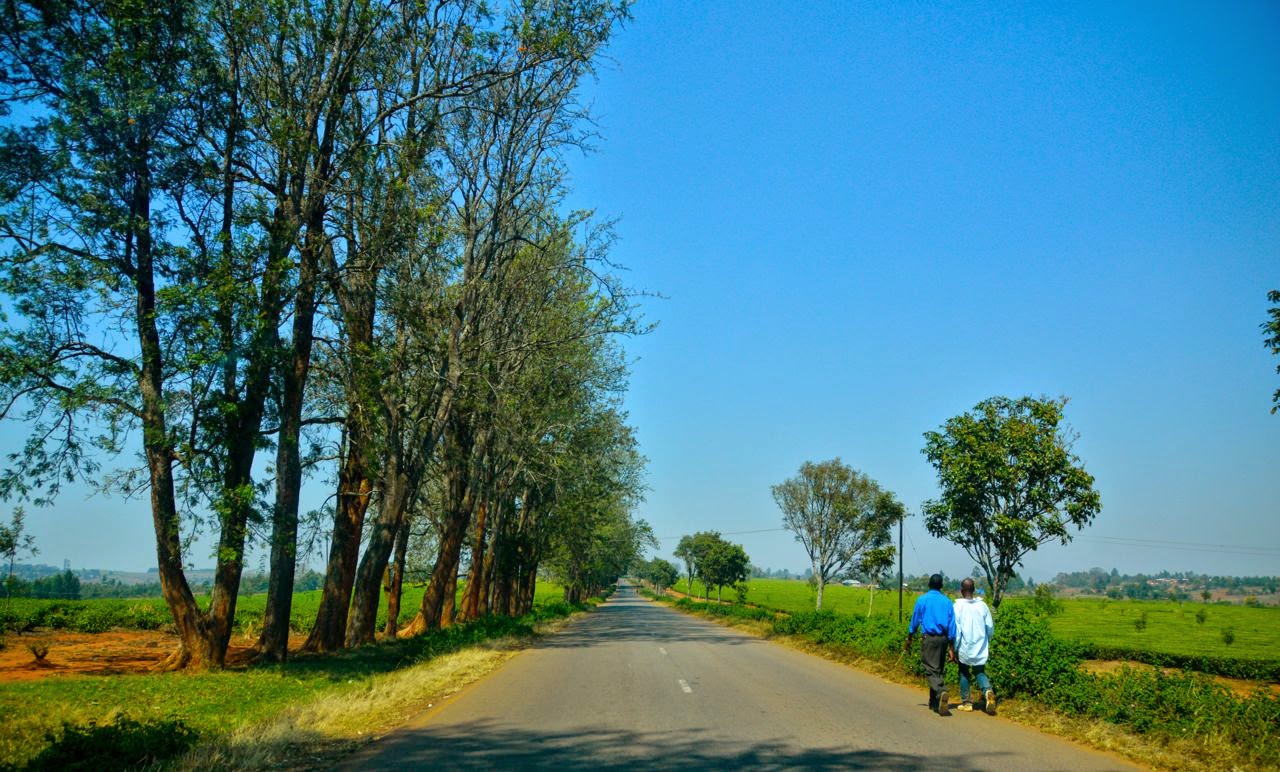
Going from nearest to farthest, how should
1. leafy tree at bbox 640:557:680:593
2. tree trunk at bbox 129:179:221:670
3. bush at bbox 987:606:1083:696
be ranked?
bush at bbox 987:606:1083:696 → tree trunk at bbox 129:179:221:670 → leafy tree at bbox 640:557:680:593

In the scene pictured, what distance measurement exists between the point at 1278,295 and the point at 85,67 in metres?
22.2

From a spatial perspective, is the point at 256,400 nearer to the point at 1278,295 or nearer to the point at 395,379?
the point at 395,379

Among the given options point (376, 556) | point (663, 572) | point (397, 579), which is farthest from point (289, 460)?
point (663, 572)

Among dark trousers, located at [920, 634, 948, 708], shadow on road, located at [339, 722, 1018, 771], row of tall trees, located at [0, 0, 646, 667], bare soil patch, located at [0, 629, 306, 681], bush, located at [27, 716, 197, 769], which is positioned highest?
row of tall trees, located at [0, 0, 646, 667]

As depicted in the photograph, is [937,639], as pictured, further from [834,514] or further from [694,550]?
[694,550]

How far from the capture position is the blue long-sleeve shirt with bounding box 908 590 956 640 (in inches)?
465

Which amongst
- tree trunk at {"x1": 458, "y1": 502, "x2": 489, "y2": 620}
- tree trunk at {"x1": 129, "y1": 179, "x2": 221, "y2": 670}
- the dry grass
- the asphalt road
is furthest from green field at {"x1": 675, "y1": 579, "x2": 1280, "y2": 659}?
tree trunk at {"x1": 129, "y1": 179, "x2": 221, "y2": 670}

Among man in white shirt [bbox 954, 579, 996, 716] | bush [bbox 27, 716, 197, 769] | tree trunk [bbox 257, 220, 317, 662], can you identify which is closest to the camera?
bush [bbox 27, 716, 197, 769]

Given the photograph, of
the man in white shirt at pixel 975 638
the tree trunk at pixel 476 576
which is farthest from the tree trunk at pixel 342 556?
the man in white shirt at pixel 975 638

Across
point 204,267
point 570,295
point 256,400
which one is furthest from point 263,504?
point 570,295

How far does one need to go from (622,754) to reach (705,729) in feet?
6.11

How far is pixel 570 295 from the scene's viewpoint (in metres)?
32.3

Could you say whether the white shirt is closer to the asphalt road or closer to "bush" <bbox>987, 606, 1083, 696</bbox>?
the asphalt road

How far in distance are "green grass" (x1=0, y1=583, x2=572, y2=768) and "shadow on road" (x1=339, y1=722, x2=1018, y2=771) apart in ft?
8.44
